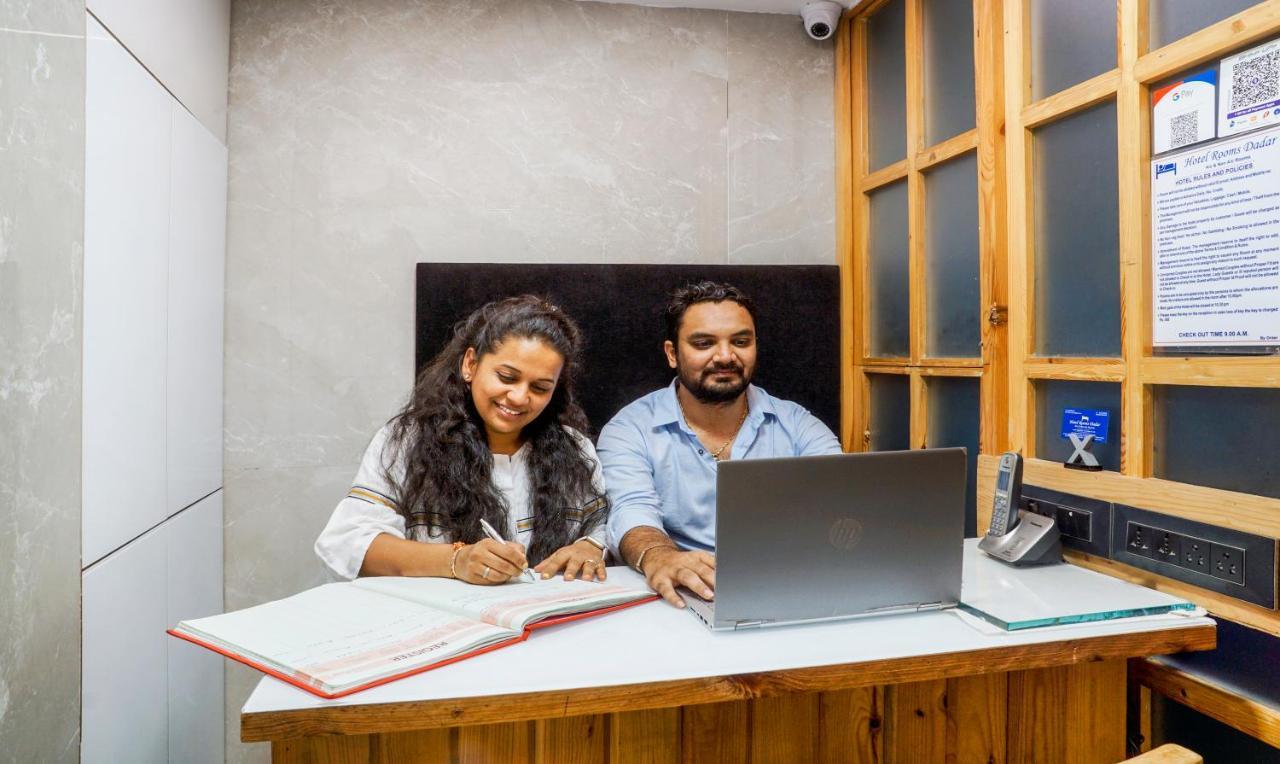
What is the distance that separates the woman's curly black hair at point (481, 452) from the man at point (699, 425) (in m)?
0.17

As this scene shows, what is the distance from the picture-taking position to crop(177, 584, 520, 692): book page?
3.32 ft

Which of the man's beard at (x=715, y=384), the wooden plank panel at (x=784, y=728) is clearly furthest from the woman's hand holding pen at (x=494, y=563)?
the man's beard at (x=715, y=384)

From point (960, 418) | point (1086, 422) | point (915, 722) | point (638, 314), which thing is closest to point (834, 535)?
point (915, 722)

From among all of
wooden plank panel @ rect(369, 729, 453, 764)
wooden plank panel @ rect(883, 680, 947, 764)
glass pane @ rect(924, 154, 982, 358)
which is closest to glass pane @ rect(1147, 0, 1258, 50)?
glass pane @ rect(924, 154, 982, 358)

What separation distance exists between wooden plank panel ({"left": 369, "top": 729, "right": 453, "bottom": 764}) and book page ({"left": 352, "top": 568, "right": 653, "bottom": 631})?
176 mm

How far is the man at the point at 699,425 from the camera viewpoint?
217 cm

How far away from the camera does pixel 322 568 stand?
7.96ft

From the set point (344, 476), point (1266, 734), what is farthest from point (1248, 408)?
point (344, 476)

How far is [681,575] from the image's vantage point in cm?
138

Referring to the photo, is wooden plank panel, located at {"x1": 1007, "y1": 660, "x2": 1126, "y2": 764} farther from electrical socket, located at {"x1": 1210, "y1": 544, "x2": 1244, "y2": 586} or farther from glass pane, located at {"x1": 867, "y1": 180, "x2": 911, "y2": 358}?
glass pane, located at {"x1": 867, "y1": 180, "x2": 911, "y2": 358}

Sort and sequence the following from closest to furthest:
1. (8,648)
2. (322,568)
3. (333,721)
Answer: (333,721)
(8,648)
(322,568)

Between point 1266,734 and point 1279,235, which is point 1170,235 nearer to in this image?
point 1279,235

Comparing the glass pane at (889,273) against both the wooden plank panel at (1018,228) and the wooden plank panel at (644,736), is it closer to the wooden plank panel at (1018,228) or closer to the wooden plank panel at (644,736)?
the wooden plank panel at (1018,228)

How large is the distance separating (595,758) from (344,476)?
1570 millimetres
